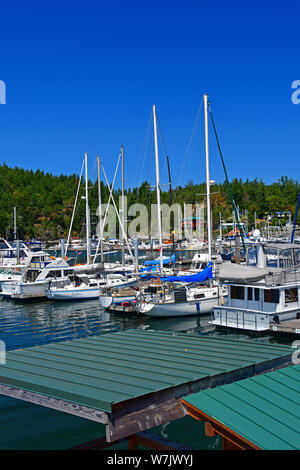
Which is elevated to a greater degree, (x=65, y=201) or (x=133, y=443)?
(x=65, y=201)

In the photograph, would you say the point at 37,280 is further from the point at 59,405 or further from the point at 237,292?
the point at 59,405

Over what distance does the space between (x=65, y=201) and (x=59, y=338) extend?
158621 mm

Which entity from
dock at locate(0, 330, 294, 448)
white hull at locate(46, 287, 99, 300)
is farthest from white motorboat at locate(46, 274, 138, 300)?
dock at locate(0, 330, 294, 448)

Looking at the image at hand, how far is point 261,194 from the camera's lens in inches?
6235

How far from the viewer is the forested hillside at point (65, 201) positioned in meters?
156

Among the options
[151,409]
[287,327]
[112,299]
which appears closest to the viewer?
[151,409]

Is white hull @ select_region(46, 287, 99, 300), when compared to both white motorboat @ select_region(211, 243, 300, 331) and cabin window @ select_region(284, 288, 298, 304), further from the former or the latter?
cabin window @ select_region(284, 288, 298, 304)

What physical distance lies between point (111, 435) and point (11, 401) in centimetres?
1077

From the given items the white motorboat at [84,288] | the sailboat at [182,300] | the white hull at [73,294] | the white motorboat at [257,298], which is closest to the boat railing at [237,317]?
the white motorboat at [257,298]

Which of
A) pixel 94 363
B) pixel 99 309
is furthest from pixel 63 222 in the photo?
pixel 94 363

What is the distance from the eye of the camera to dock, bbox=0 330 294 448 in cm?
724

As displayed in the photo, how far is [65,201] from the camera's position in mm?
181500

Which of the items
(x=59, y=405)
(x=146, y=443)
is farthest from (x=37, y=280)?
(x=59, y=405)

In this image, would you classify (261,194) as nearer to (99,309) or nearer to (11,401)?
(99,309)
